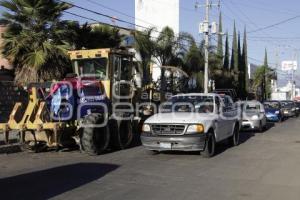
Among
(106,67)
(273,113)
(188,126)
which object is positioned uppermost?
(106,67)

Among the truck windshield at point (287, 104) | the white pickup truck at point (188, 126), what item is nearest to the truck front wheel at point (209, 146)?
the white pickup truck at point (188, 126)

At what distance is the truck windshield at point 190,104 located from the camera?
15539 mm

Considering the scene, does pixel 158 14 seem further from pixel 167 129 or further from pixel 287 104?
pixel 167 129

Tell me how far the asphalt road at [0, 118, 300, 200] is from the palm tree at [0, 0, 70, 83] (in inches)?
→ 290

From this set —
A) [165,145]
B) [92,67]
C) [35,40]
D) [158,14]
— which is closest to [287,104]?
[158,14]

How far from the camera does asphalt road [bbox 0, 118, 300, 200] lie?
30.5 ft

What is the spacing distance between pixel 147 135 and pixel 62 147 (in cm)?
366

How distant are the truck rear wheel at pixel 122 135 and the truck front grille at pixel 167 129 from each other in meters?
2.23

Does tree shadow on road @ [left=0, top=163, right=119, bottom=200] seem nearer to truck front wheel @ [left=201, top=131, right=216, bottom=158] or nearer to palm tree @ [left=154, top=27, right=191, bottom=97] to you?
truck front wheel @ [left=201, top=131, right=216, bottom=158]

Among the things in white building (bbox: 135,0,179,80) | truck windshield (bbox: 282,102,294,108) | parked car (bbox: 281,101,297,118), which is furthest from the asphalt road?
white building (bbox: 135,0,179,80)

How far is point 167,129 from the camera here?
1422 centimetres

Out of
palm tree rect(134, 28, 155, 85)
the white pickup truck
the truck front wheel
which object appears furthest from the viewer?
palm tree rect(134, 28, 155, 85)

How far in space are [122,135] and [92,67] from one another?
7.91 ft

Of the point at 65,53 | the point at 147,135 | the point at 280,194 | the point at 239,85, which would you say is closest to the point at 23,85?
the point at 65,53
